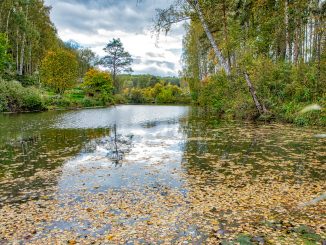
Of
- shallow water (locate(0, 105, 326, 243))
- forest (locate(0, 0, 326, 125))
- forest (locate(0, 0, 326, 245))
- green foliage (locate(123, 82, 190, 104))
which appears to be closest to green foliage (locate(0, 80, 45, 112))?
forest (locate(0, 0, 326, 125))

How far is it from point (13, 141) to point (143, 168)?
7.65 m

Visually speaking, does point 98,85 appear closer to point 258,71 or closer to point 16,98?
point 16,98

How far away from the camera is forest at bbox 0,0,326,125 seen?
17391 mm

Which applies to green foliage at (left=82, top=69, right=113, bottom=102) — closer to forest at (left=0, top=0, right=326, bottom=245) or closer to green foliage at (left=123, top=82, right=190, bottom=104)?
green foliage at (left=123, top=82, right=190, bottom=104)

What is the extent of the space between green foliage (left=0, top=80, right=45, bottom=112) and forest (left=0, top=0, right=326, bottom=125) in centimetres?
9

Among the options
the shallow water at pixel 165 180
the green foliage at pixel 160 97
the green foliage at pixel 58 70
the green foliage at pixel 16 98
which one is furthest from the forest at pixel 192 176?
the green foliage at pixel 160 97

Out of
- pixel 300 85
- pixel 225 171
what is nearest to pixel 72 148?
pixel 225 171

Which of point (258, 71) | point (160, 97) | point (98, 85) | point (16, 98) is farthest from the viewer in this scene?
point (160, 97)

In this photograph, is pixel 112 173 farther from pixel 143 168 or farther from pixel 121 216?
pixel 121 216

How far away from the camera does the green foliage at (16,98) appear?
1198 inches

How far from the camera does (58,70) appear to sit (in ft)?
151

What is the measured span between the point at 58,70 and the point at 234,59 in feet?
88.2

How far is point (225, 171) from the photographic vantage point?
7.92m

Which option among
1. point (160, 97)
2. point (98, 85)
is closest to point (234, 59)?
point (98, 85)
